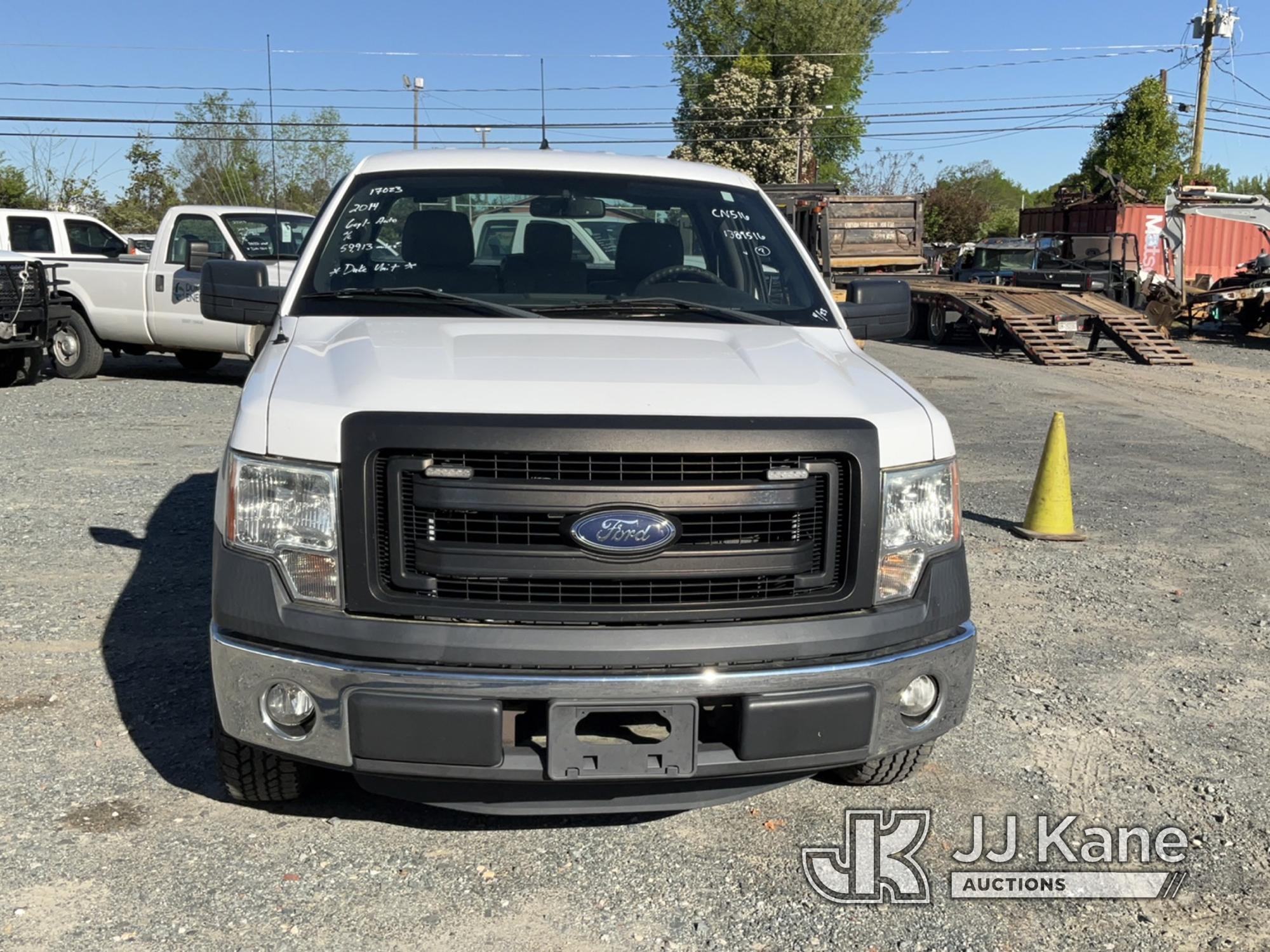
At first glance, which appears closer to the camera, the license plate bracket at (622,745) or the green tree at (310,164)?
the license plate bracket at (622,745)

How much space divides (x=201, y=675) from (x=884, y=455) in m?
2.87

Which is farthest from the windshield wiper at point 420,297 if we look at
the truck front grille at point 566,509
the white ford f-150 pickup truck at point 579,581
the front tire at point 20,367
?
the front tire at point 20,367

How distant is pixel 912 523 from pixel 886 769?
94 centimetres

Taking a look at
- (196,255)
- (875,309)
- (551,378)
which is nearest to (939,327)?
(196,255)

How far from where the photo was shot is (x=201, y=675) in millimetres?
4703

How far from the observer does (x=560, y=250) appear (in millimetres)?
4496

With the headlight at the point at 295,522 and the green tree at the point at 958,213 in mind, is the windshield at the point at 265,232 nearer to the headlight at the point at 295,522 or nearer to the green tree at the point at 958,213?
the headlight at the point at 295,522

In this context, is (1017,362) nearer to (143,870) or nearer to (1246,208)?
(1246,208)

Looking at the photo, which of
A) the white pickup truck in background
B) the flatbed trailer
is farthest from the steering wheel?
the flatbed trailer

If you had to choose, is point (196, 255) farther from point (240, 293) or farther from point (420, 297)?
point (420, 297)

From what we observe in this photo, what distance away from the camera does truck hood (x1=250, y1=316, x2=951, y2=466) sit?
119 inches

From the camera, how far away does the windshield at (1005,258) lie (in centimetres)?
2669

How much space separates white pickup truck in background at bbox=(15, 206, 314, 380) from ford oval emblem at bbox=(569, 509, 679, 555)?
1007cm

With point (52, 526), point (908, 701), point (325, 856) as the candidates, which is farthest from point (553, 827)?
point (52, 526)
